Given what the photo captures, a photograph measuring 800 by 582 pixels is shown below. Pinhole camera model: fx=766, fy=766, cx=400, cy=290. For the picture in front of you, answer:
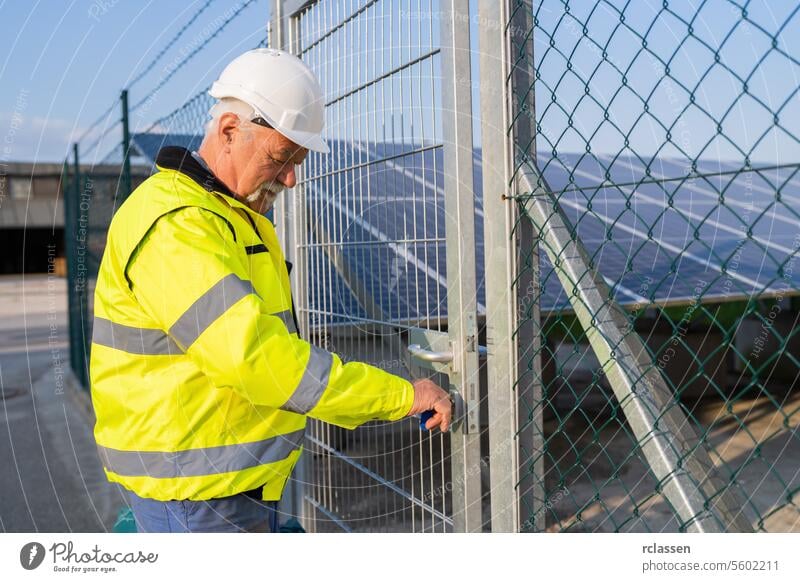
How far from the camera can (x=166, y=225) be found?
203 cm

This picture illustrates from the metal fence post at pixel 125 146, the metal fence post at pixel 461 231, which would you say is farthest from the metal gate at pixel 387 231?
the metal fence post at pixel 125 146

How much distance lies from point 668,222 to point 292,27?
185 inches

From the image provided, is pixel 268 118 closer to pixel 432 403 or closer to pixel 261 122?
pixel 261 122

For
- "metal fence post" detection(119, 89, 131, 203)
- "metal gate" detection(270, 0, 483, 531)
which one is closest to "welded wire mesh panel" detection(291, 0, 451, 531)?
"metal gate" detection(270, 0, 483, 531)

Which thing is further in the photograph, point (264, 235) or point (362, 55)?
point (362, 55)

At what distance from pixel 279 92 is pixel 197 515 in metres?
1.31

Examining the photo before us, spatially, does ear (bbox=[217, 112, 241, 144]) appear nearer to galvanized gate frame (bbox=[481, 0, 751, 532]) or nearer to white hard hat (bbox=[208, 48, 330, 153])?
white hard hat (bbox=[208, 48, 330, 153])

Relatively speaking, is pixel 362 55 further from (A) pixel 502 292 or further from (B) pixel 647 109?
(B) pixel 647 109

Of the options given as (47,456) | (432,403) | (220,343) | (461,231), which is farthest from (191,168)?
(47,456)

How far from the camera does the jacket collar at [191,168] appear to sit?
2256mm

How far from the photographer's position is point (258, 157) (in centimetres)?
232

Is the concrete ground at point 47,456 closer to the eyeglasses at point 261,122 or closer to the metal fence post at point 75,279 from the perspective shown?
the metal fence post at point 75,279

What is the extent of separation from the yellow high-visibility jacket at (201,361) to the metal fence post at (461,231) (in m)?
0.28
